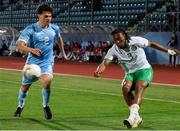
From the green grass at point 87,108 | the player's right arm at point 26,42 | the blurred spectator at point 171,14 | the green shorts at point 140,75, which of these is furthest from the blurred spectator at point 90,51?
the green shorts at point 140,75

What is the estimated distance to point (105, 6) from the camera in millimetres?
42625

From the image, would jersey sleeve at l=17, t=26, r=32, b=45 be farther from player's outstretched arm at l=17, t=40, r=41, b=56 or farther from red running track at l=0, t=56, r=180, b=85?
red running track at l=0, t=56, r=180, b=85

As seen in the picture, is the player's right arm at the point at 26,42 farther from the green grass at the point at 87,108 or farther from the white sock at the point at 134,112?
the white sock at the point at 134,112

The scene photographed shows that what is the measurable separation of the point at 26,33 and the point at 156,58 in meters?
23.9

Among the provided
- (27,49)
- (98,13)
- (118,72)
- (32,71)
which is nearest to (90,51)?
(98,13)

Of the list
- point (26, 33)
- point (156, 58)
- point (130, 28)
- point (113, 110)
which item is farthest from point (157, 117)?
point (130, 28)

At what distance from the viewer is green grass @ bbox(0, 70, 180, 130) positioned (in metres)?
9.85

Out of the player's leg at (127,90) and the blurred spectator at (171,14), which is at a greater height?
the player's leg at (127,90)

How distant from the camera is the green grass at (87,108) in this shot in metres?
9.85

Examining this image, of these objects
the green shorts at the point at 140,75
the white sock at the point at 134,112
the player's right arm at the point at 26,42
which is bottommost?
the white sock at the point at 134,112

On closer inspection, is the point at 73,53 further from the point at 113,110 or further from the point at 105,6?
the point at 113,110

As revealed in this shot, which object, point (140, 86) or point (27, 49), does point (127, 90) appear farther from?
point (27, 49)

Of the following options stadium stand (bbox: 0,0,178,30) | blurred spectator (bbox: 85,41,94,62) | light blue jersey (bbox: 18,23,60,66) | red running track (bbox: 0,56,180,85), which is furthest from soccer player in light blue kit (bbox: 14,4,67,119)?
blurred spectator (bbox: 85,41,94,62)

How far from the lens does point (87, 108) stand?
12711 millimetres
